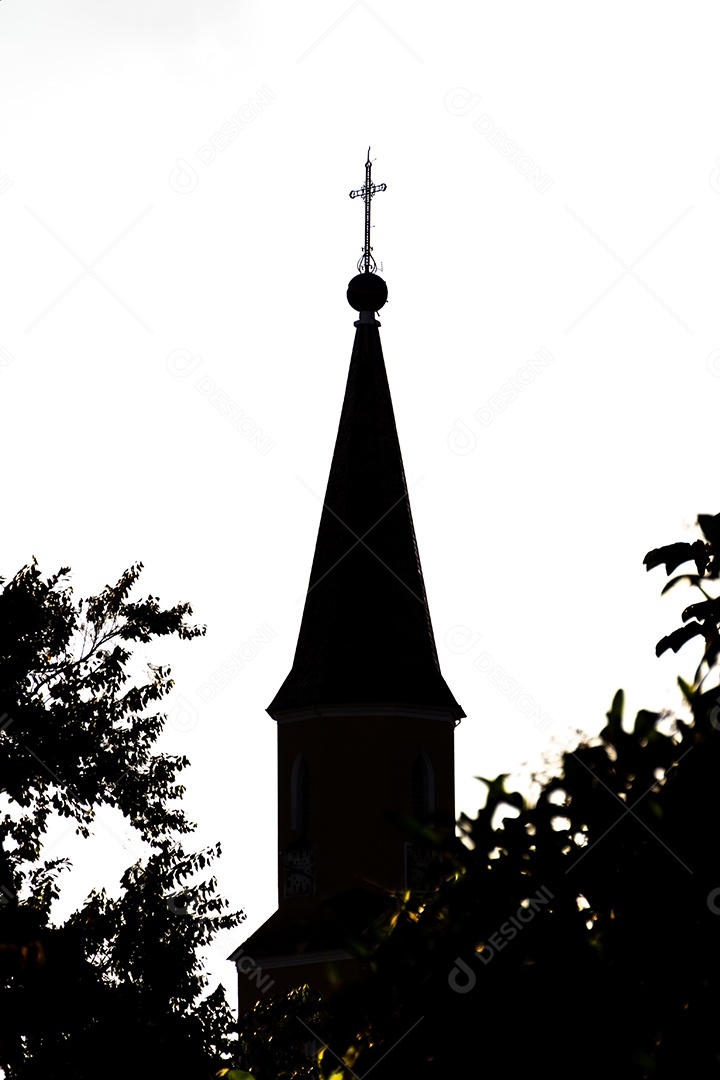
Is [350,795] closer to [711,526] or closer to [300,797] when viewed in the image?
[300,797]

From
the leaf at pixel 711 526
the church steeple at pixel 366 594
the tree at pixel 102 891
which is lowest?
the leaf at pixel 711 526

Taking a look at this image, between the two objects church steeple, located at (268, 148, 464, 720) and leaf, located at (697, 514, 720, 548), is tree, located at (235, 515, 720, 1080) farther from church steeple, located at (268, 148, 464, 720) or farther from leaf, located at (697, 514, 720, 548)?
church steeple, located at (268, 148, 464, 720)

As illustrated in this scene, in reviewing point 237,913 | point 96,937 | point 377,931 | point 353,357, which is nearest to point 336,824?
point 353,357

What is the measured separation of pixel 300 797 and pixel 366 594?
14.9 ft

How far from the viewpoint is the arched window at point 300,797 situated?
33.5 metres

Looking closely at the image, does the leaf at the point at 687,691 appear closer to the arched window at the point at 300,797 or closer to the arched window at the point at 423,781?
the arched window at the point at 423,781

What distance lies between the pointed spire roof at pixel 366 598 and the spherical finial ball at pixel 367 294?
201 cm

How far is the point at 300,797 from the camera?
3391 cm

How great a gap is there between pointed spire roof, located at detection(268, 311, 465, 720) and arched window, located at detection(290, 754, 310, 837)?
116 centimetres

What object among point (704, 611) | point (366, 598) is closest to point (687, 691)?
point (704, 611)

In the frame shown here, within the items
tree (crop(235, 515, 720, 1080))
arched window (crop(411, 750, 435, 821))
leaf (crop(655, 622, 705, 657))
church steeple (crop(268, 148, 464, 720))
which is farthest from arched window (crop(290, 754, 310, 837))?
leaf (crop(655, 622, 705, 657))

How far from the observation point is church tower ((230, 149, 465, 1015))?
32.2 metres

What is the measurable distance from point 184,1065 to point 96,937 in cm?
244

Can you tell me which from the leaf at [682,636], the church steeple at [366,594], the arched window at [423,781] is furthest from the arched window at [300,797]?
the leaf at [682,636]
